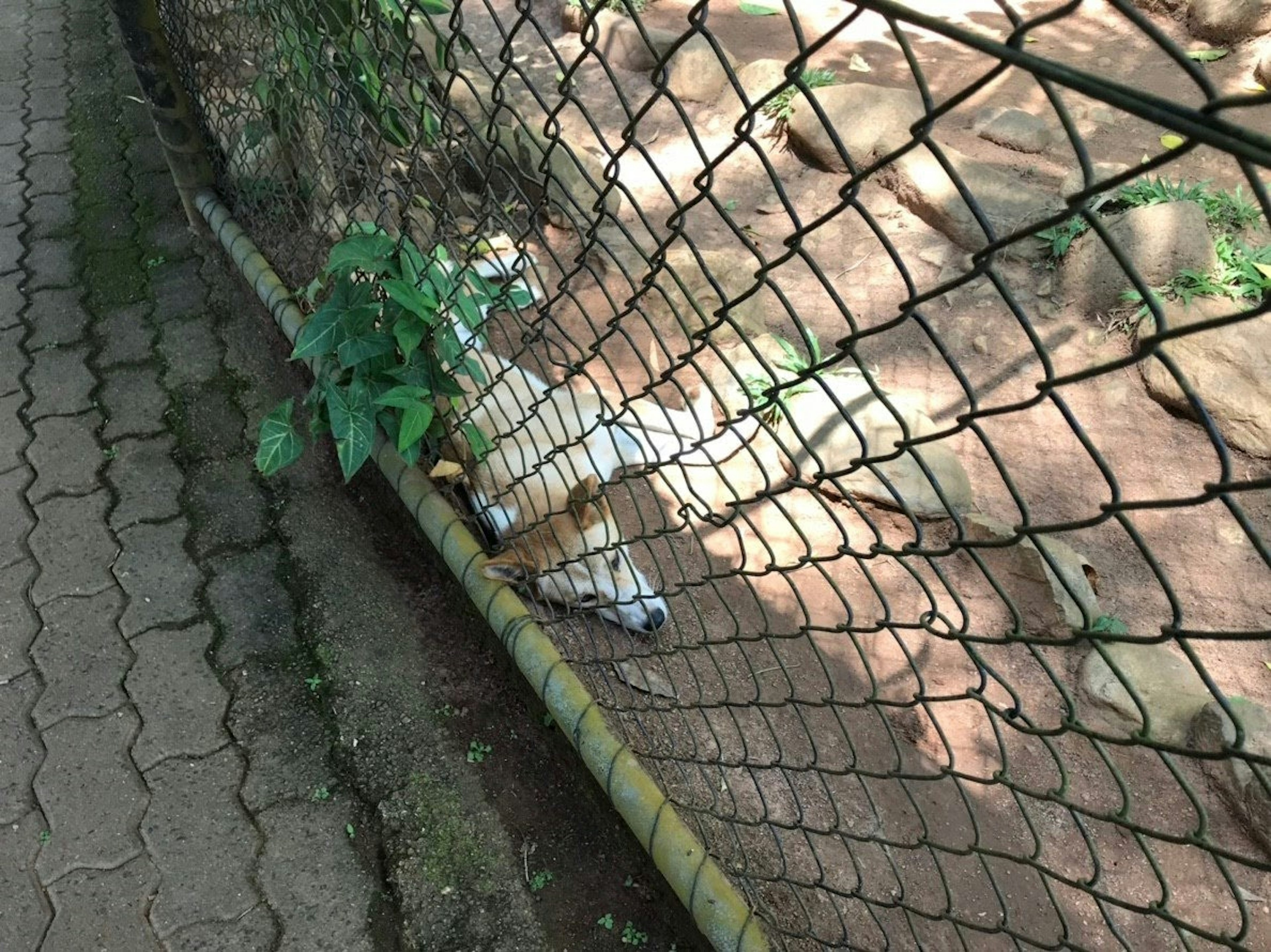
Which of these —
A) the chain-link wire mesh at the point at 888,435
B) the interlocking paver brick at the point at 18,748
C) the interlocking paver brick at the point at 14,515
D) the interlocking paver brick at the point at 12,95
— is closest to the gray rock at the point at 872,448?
the chain-link wire mesh at the point at 888,435

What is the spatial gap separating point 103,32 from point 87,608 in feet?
15.7

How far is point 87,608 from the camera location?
2.62 meters

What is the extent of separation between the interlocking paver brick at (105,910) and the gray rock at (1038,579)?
2.36 m

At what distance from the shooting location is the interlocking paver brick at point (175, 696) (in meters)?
2.34

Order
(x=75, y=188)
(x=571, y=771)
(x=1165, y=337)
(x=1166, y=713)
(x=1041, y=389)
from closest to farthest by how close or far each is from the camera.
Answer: (x=1165, y=337), (x=1041, y=389), (x=571, y=771), (x=1166, y=713), (x=75, y=188)

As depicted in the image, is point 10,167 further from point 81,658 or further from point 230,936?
point 230,936

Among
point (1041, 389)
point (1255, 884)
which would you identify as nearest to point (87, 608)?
point (1041, 389)

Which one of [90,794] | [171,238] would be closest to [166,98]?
[171,238]

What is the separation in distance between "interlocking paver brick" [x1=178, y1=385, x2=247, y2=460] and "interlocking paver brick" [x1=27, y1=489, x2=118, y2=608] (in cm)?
32

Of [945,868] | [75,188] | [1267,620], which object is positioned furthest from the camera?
[75,188]

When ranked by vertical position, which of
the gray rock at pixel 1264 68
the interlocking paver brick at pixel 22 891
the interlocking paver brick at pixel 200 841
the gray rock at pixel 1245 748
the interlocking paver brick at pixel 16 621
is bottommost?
the interlocking paver brick at pixel 16 621

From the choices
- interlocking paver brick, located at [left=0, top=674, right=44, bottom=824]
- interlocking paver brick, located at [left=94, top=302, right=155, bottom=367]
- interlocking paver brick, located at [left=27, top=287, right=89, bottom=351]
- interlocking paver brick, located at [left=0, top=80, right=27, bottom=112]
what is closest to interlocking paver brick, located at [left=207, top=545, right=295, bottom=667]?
interlocking paver brick, located at [left=0, top=674, right=44, bottom=824]

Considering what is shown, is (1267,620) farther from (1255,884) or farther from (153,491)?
(153,491)

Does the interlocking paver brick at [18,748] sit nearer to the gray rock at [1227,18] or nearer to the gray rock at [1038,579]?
the gray rock at [1038,579]
